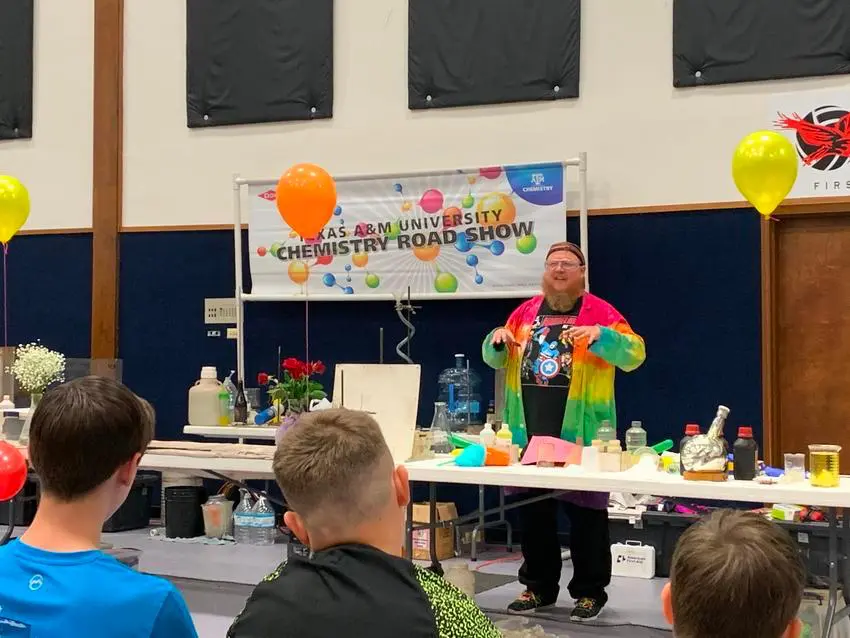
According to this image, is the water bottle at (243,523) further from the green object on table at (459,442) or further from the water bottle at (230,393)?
the green object on table at (459,442)

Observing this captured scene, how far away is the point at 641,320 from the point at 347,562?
4735 millimetres

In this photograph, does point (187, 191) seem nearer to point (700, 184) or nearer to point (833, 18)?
point (700, 184)

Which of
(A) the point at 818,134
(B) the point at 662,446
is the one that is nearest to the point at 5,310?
(B) the point at 662,446

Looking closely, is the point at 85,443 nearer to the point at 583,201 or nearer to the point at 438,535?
the point at 438,535

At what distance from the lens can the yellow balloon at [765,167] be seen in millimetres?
4520

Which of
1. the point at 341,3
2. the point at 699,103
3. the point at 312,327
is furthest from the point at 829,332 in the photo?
the point at 341,3

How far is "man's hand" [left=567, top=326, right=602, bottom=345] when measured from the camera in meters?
4.06

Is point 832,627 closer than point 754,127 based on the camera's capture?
Yes

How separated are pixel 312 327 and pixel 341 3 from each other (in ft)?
6.75

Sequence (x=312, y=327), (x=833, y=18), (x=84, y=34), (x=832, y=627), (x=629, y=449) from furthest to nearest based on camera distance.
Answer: (x=84, y=34), (x=312, y=327), (x=833, y=18), (x=629, y=449), (x=832, y=627)

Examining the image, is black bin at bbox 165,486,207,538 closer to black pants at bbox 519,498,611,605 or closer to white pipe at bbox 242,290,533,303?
white pipe at bbox 242,290,533,303

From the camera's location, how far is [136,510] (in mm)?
6848

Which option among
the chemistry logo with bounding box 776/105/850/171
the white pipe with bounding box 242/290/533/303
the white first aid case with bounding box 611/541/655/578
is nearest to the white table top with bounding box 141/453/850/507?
the white first aid case with bounding box 611/541/655/578

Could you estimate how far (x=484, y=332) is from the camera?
6320 millimetres
